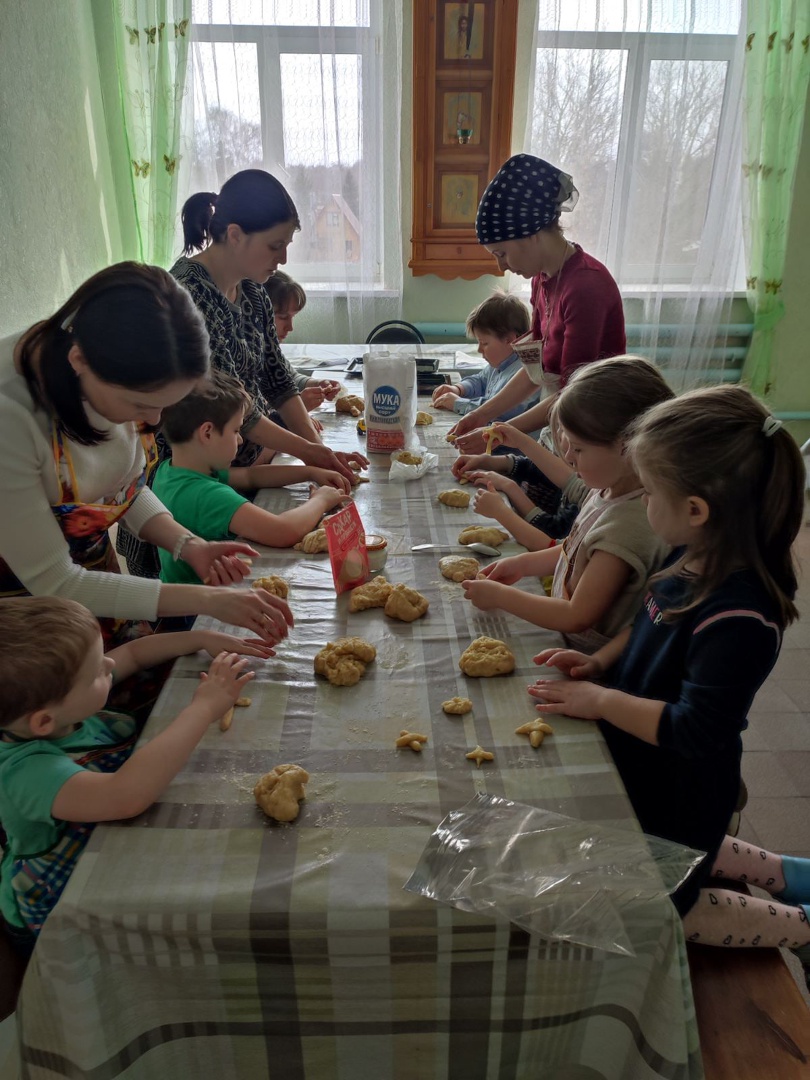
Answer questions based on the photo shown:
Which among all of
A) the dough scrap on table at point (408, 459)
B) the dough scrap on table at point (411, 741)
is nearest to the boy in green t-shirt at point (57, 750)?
the dough scrap on table at point (411, 741)

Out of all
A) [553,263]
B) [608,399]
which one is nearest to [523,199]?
[553,263]

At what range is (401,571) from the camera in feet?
4.75

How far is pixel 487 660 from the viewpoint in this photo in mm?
1099

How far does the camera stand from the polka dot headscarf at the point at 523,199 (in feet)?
6.44

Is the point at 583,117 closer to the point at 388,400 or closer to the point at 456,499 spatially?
the point at 388,400

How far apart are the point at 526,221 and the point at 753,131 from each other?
3.00m

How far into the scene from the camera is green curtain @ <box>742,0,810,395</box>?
12.6 feet

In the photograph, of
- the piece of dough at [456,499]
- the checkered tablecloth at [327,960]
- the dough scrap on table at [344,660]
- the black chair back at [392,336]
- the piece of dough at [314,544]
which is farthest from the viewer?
the black chair back at [392,336]

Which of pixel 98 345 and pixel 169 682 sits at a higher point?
pixel 98 345

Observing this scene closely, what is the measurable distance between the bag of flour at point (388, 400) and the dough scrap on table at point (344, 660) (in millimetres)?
938

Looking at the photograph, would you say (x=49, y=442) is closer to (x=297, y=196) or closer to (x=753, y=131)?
(x=297, y=196)

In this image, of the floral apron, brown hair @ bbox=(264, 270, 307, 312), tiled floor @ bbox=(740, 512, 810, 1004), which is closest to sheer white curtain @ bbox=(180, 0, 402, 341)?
brown hair @ bbox=(264, 270, 307, 312)

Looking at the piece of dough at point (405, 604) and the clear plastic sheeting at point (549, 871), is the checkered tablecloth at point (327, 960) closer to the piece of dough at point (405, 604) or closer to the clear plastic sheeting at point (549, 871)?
the clear plastic sheeting at point (549, 871)

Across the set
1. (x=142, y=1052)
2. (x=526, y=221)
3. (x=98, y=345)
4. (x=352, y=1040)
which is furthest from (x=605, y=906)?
(x=526, y=221)
